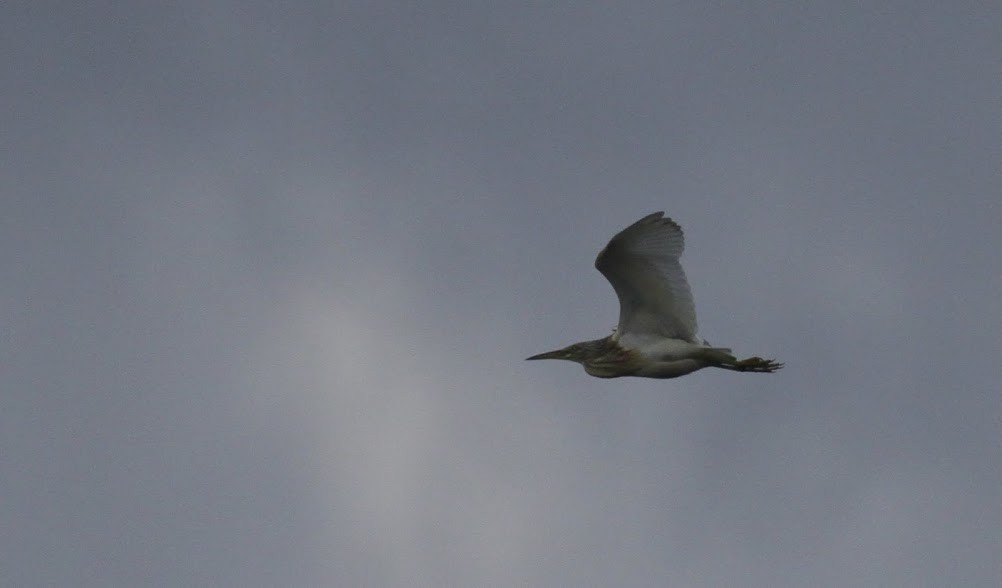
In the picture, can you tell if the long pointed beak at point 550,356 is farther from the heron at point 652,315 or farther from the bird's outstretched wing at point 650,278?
the bird's outstretched wing at point 650,278

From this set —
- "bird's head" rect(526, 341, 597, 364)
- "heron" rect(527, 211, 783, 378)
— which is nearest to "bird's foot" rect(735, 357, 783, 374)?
"heron" rect(527, 211, 783, 378)

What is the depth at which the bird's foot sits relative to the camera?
27.9 metres

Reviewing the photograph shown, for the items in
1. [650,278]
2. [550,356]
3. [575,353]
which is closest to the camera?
[650,278]

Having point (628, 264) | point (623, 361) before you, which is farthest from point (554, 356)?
point (628, 264)

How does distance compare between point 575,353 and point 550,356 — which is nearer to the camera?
point 575,353

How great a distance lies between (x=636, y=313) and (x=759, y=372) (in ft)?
10.7

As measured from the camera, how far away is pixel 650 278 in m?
27.1

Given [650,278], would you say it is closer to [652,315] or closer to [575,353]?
[652,315]

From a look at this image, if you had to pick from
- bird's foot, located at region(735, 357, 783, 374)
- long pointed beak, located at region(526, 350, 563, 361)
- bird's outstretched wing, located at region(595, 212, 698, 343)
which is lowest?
bird's foot, located at region(735, 357, 783, 374)

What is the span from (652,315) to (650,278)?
1.18 metres

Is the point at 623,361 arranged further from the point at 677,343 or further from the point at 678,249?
the point at 678,249

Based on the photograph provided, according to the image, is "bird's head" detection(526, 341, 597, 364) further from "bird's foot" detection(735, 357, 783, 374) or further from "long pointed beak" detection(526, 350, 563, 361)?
"bird's foot" detection(735, 357, 783, 374)

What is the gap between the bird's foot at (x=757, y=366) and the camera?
27922mm

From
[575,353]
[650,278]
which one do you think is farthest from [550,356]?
[650,278]
